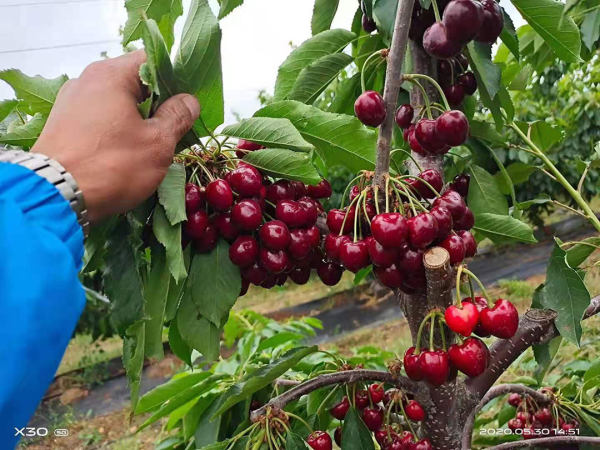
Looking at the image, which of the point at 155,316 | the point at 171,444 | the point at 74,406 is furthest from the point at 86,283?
the point at 155,316

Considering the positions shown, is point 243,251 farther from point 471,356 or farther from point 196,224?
point 471,356

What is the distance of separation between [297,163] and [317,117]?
11cm

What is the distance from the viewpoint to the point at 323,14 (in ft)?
4.33

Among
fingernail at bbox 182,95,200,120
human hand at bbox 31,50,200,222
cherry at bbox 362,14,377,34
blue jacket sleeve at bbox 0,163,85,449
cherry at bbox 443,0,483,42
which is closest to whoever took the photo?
blue jacket sleeve at bbox 0,163,85,449

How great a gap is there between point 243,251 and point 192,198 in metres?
0.11

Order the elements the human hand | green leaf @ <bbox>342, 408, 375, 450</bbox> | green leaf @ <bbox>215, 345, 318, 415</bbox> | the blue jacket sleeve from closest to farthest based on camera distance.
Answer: the blue jacket sleeve, the human hand, green leaf @ <bbox>215, 345, 318, 415</bbox>, green leaf @ <bbox>342, 408, 375, 450</bbox>

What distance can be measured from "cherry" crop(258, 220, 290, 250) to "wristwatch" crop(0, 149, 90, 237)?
28 cm

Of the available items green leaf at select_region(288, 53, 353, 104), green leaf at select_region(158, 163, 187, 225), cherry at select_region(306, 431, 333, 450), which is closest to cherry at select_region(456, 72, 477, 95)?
green leaf at select_region(288, 53, 353, 104)

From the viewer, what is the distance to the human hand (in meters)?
0.70

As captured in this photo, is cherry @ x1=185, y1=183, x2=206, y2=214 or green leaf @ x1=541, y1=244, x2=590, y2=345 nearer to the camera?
cherry @ x1=185, y1=183, x2=206, y2=214

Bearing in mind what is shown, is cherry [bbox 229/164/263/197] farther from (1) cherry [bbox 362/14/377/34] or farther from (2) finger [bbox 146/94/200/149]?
(1) cherry [bbox 362/14/377/34]

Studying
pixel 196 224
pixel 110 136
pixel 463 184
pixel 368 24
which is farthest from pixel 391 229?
pixel 368 24

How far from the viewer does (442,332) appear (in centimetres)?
96

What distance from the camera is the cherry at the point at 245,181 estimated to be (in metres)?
0.88
